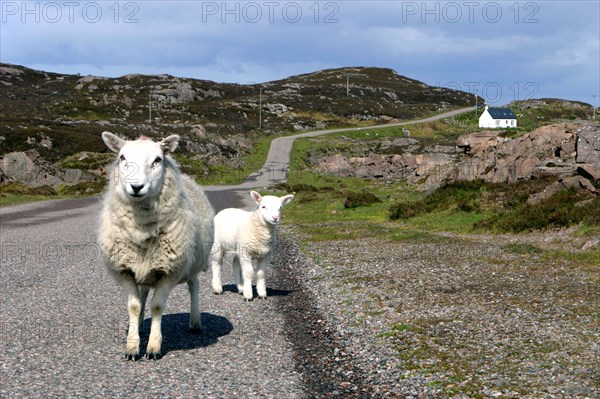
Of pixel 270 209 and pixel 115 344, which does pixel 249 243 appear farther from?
pixel 115 344

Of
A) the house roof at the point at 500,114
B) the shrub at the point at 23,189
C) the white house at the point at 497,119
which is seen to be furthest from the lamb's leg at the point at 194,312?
the house roof at the point at 500,114

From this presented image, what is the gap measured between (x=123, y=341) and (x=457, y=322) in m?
5.41

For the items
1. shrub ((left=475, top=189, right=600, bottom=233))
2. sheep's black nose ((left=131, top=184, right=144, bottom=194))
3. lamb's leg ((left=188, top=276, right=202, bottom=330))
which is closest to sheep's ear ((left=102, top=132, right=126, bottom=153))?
sheep's black nose ((left=131, top=184, right=144, bottom=194))

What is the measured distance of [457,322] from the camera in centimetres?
1055

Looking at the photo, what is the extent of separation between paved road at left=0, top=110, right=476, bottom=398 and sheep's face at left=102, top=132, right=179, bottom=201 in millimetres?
2397

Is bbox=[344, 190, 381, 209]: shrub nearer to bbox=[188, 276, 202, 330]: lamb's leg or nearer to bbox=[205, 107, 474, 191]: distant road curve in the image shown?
bbox=[205, 107, 474, 191]: distant road curve

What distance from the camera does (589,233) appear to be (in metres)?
18.7

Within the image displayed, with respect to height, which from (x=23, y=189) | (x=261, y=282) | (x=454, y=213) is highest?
(x=23, y=189)

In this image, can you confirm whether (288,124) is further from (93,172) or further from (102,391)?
(102,391)

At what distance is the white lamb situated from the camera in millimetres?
13828

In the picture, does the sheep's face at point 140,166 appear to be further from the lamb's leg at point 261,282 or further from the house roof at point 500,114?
the house roof at point 500,114

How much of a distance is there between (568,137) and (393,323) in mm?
26871

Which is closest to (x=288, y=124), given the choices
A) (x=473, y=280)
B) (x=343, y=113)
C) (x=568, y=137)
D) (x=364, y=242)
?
(x=343, y=113)

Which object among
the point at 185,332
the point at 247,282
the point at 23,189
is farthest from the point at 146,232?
the point at 23,189
